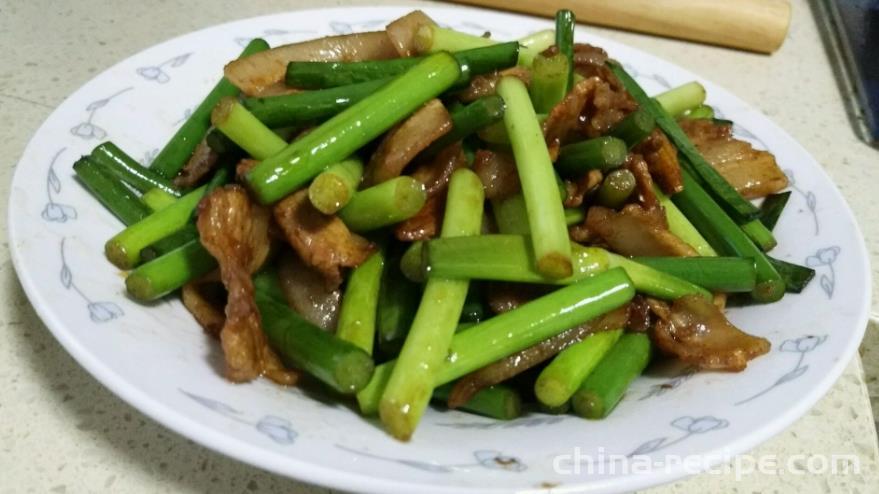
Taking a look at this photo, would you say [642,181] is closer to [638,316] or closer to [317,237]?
[638,316]

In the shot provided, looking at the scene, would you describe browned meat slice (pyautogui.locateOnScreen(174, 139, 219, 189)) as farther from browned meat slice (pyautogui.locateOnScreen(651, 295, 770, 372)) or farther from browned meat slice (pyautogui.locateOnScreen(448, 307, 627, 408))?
browned meat slice (pyautogui.locateOnScreen(651, 295, 770, 372))

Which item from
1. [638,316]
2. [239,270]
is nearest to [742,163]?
[638,316]

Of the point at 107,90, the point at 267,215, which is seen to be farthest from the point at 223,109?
the point at 107,90

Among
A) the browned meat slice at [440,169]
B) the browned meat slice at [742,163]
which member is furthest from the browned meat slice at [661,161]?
the browned meat slice at [440,169]

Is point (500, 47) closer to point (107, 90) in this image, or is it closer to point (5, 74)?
point (107, 90)

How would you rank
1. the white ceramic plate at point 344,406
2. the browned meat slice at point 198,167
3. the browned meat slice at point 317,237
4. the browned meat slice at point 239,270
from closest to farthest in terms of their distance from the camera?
the white ceramic plate at point 344,406
the browned meat slice at point 239,270
the browned meat slice at point 317,237
the browned meat slice at point 198,167

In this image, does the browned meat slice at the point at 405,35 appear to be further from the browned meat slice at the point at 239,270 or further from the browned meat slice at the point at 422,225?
the browned meat slice at the point at 239,270
